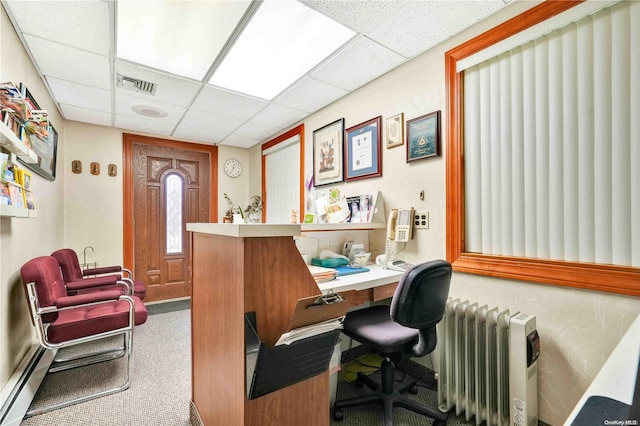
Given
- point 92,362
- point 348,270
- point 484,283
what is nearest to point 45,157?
point 92,362

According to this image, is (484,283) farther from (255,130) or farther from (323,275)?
(255,130)

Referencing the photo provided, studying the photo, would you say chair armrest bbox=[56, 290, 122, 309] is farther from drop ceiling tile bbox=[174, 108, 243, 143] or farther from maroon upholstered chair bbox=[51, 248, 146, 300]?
drop ceiling tile bbox=[174, 108, 243, 143]

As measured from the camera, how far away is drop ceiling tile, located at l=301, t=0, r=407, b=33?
164 cm

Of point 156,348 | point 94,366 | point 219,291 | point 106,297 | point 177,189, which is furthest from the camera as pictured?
point 177,189

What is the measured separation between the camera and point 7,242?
1.80 metres

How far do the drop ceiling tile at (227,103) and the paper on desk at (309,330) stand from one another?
2.51 meters

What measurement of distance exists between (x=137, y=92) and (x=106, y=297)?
6.44ft

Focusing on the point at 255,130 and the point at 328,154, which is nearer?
the point at 328,154

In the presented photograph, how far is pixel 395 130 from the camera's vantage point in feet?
7.73

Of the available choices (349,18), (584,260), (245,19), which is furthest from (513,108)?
(245,19)

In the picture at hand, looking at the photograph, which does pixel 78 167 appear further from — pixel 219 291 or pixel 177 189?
pixel 219 291

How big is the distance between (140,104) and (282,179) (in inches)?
73.2

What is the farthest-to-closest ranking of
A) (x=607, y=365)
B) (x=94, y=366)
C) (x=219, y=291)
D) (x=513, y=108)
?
(x=94, y=366), (x=513, y=108), (x=219, y=291), (x=607, y=365)

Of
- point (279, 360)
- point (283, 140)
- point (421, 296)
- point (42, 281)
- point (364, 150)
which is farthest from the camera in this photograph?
point (283, 140)
